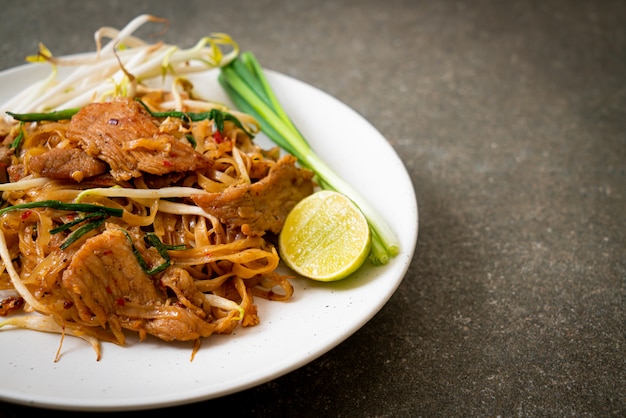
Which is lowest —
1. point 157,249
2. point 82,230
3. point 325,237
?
point 325,237

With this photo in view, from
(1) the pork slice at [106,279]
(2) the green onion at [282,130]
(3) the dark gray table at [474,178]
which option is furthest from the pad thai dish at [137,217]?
(3) the dark gray table at [474,178]

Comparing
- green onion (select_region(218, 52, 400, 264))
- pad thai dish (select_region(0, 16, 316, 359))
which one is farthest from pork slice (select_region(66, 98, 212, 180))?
green onion (select_region(218, 52, 400, 264))

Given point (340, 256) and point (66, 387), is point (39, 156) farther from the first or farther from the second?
point (340, 256)

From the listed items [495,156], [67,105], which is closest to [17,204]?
[67,105]

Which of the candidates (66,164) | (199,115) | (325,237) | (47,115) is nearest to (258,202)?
(325,237)

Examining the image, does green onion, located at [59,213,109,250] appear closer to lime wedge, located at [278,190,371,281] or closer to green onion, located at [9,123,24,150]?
green onion, located at [9,123,24,150]

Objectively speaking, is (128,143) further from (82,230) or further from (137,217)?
(82,230)

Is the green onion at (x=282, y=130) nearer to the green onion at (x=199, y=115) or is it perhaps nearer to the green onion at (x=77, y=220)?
the green onion at (x=199, y=115)
